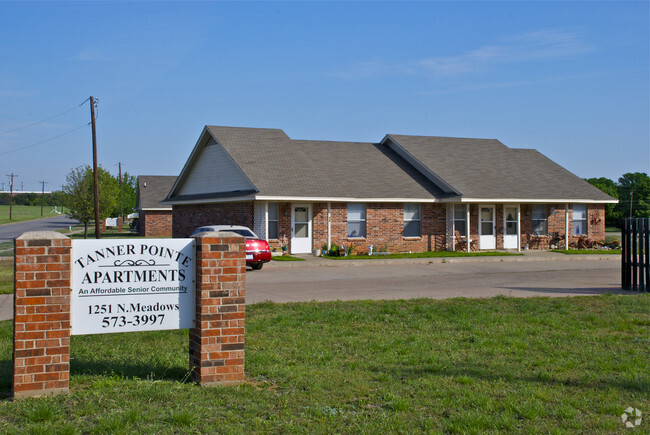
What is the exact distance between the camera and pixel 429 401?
6.02 meters

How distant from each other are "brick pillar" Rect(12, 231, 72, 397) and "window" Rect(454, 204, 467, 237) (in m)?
25.6

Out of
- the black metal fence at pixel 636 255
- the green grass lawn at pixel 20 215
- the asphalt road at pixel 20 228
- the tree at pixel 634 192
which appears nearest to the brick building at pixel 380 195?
the black metal fence at pixel 636 255

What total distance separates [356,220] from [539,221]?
1023 centimetres

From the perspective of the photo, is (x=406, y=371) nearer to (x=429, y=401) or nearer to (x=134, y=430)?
(x=429, y=401)

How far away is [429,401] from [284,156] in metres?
24.9

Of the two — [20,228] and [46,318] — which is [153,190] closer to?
[20,228]

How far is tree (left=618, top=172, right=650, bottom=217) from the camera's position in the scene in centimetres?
6324

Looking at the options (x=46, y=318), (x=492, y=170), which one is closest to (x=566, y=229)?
(x=492, y=170)

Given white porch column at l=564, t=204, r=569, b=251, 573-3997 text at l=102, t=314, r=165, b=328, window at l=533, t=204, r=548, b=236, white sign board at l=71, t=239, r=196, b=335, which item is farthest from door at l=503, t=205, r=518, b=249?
573-3997 text at l=102, t=314, r=165, b=328

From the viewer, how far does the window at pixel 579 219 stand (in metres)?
Result: 33.0

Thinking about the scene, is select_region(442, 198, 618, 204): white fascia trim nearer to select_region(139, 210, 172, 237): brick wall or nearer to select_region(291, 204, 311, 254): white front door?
select_region(291, 204, 311, 254): white front door

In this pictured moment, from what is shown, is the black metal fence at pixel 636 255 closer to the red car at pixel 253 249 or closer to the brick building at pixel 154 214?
the red car at pixel 253 249

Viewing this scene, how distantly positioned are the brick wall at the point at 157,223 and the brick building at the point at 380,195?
1545 cm

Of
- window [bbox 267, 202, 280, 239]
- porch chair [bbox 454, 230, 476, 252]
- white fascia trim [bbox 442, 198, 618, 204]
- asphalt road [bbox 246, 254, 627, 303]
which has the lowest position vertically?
asphalt road [bbox 246, 254, 627, 303]
